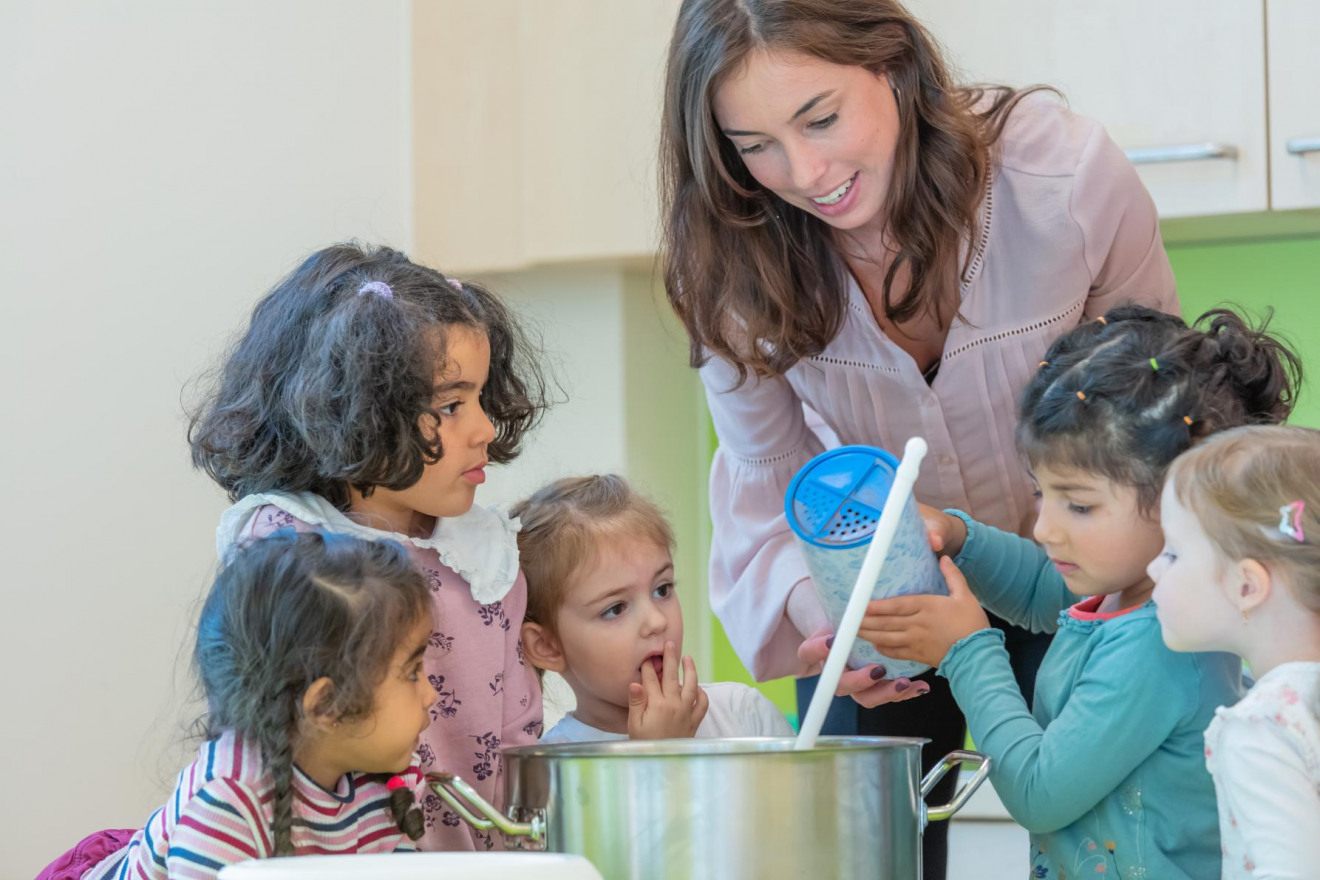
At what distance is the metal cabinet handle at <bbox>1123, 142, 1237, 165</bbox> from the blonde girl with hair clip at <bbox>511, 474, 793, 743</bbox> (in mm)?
796

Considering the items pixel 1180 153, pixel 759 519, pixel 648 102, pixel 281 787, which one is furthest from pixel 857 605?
pixel 648 102

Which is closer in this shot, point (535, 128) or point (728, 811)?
point (728, 811)

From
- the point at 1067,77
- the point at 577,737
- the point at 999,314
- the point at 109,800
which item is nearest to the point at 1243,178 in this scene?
the point at 1067,77

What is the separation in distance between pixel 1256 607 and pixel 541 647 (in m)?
0.57

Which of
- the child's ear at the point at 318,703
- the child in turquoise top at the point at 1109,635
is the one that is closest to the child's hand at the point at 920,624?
the child in turquoise top at the point at 1109,635

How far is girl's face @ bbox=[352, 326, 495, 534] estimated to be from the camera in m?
1.08

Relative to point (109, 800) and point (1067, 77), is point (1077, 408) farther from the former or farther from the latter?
point (109, 800)

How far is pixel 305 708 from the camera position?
2.93 ft

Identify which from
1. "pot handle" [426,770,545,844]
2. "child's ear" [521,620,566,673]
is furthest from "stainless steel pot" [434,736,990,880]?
"child's ear" [521,620,566,673]

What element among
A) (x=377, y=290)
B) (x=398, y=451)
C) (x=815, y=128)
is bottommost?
(x=398, y=451)

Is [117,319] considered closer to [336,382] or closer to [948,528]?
[336,382]

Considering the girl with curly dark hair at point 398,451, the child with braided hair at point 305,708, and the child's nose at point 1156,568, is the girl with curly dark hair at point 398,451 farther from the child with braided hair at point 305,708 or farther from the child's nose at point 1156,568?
the child's nose at point 1156,568

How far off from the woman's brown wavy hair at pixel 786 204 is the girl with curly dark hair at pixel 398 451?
0.23 meters

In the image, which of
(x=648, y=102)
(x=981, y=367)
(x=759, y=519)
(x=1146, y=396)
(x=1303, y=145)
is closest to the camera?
(x=1146, y=396)
